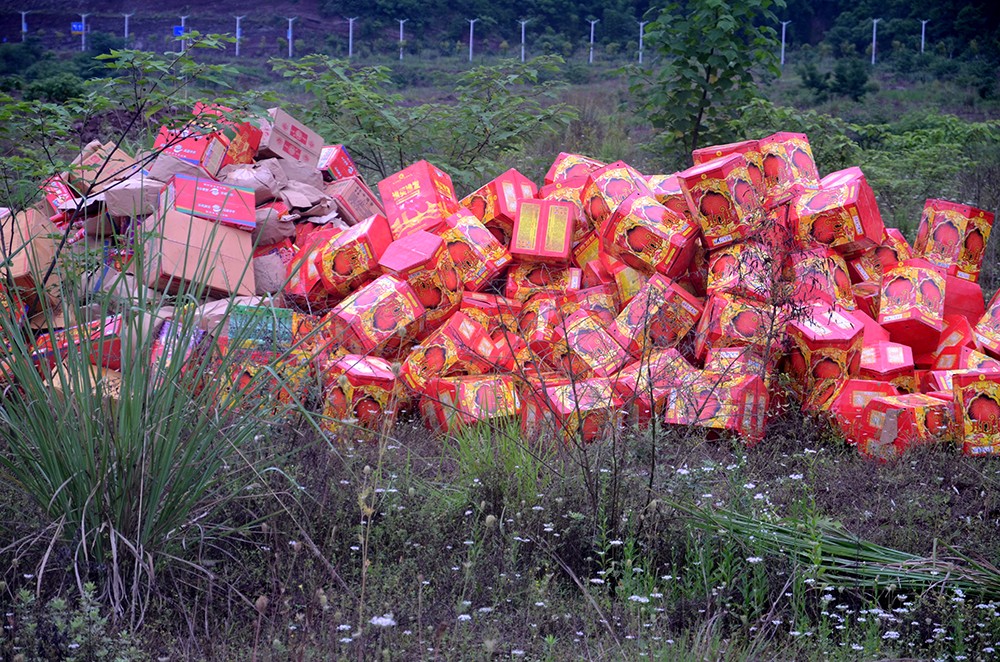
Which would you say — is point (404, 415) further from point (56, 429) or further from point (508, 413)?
point (56, 429)

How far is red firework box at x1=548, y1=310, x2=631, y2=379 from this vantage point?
147 inches

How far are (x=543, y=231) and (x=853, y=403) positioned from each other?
5.19ft

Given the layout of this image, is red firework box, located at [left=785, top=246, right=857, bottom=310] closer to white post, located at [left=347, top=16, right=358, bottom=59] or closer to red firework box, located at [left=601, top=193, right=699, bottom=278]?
red firework box, located at [left=601, top=193, right=699, bottom=278]

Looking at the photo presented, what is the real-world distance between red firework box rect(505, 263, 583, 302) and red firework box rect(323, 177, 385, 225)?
1.31m

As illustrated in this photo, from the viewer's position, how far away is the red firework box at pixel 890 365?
3.80 metres

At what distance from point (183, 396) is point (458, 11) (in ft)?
119

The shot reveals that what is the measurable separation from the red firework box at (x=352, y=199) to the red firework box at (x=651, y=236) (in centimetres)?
170

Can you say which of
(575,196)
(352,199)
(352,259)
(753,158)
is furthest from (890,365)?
(352,199)

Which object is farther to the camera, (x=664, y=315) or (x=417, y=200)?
(x=417, y=200)

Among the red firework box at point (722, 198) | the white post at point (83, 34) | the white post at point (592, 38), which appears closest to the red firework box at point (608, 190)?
the red firework box at point (722, 198)

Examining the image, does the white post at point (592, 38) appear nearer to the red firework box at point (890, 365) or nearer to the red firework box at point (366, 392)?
the red firework box at point (890, 365)

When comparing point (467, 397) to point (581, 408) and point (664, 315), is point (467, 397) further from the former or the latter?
point (664, 315)

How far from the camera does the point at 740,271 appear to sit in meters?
3.53

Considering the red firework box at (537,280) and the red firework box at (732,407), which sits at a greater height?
the red firework box at (537,280)
